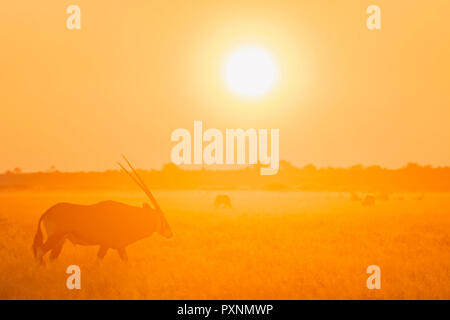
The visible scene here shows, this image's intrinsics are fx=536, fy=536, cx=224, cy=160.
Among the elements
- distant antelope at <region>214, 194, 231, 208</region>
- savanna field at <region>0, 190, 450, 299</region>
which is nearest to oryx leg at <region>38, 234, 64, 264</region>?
savanna field at <region>0, 190, 450, 299</region>

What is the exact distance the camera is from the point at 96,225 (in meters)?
9.13

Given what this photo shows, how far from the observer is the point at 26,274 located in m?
8.98

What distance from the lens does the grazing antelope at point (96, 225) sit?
355 inches

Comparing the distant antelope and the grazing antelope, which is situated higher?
the distant antelope

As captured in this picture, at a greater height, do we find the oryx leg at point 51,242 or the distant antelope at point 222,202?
the distant antelope at point 222,202

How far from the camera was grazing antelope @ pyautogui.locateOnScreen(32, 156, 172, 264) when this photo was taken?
29.6 ft

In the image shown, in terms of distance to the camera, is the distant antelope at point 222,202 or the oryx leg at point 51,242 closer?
the oryx leg at point 51,242

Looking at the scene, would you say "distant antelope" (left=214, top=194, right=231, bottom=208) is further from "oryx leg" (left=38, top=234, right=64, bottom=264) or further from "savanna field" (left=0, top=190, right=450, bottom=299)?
"oryx leg" (left=38, top=234, right=64, bottom=264)

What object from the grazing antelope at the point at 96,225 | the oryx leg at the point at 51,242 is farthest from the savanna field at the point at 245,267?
the grazing antelope at the point at 96,225

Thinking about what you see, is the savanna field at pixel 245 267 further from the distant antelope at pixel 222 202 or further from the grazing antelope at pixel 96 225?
the distant antelope at pixel 222 202

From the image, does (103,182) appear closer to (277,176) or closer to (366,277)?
(277,176)

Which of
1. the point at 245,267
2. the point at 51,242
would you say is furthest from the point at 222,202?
the point at 51,242

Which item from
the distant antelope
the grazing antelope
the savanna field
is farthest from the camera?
the distant antelope

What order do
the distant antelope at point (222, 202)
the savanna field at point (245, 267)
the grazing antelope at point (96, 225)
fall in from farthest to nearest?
the distant antelope at point (222, 202) < the grazing antelope at point (96, 225) < the savanna field at point (245, 267)
